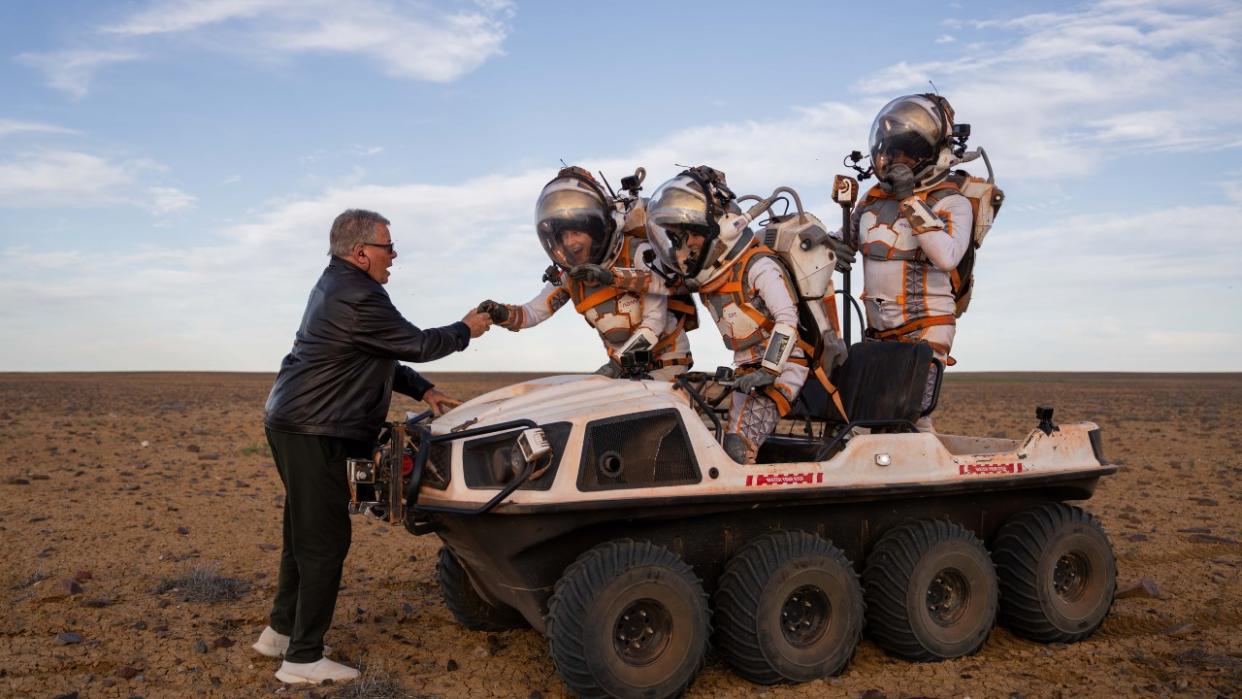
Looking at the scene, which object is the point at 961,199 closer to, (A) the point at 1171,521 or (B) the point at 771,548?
(B) the point at 771,548

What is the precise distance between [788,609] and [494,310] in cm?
245

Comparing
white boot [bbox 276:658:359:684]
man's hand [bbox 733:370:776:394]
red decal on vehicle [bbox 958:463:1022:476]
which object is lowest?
white boot [bbox 276:658:359:684]

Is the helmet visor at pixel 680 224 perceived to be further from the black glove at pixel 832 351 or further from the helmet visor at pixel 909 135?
the helmet visor at pixel 909 135

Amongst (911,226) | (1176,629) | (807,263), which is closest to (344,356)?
(807,263)

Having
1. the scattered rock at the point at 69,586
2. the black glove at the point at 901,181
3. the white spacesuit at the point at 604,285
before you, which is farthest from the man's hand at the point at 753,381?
the scattered rock at the point at 69,586

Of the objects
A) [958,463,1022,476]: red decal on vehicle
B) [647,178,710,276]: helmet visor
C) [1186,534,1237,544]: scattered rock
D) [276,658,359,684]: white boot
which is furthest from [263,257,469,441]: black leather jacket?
[1186,534,1237,544]: scattered rock

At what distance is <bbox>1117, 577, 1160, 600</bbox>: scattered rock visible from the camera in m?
7.56

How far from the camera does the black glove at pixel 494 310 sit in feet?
21.4

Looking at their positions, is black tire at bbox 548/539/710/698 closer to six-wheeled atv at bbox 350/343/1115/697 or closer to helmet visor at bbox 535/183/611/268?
six-wheeled atv at bbox 350/343/1115/697

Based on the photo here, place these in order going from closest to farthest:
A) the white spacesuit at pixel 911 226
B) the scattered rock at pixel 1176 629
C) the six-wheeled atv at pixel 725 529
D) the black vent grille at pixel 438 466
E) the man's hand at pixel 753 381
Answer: the six-wheeled atv at pixel 725 529 < the black vent grille at pixel 438 466 < the man's hand at pixel 753 381 < the scattered rock at pixel 1176 629 < the white spacesuit at pixel 911 226

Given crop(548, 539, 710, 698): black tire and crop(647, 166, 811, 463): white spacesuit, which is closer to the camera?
crop(548, 539, 710, 698): black tire

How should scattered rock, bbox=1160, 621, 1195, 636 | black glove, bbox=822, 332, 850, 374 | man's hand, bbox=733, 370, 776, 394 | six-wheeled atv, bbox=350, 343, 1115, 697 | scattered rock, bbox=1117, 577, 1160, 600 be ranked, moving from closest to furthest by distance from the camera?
six-wheeled atv, bbox=350, 343, 1115, 697 → man's hand, bbox=733, 370, 776, 394 → scattered rock, bbox=1160, 621, 1195, 636 → black glove, bbox=822, 332, 850, 374 → scattered rock, bbox=1117, 577, 1160, 600

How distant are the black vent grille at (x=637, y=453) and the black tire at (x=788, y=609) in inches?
24.4

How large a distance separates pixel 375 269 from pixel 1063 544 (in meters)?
4.35
